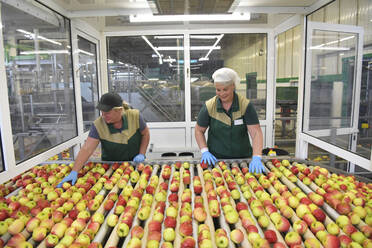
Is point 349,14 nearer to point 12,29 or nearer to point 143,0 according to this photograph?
point 143,0

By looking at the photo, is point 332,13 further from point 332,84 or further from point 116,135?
point 116,135

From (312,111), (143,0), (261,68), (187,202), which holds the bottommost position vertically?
(187,202)

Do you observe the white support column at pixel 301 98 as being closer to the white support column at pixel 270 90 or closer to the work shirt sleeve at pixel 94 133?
the white support column at pixel 270 90

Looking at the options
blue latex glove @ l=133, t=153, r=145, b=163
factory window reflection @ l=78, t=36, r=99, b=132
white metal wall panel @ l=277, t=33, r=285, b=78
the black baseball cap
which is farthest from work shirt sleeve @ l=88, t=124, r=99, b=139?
white metal wall panel @ l=277, t=33, r=285, b=78

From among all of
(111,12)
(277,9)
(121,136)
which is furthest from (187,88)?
(121,136)

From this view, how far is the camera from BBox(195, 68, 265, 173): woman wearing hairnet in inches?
100

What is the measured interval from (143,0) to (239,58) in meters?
2.73

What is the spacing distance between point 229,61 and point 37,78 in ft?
11.7

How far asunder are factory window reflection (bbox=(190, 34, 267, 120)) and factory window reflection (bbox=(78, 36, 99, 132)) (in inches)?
74.6

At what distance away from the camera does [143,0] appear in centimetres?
297

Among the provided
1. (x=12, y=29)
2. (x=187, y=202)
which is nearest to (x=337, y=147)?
(x=187, y=202)

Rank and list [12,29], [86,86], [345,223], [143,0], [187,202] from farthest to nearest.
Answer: [86,86] → [143,0] → [12,29] → [187,202] → [345,223]

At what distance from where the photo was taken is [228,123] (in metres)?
2.72

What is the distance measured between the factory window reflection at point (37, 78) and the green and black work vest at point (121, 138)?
2.40ft
